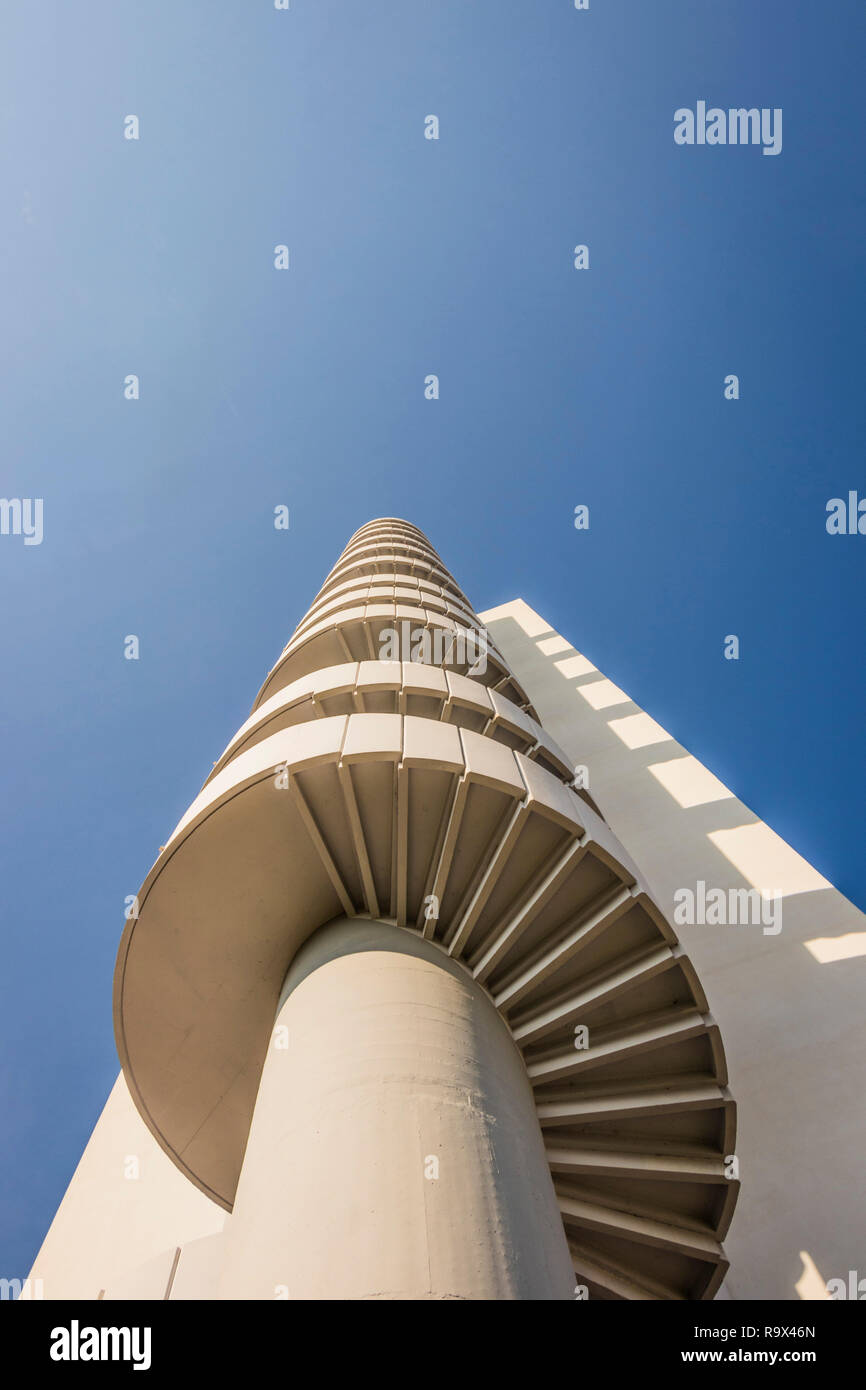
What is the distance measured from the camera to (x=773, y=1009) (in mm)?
7820

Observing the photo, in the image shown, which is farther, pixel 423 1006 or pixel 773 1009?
pixel 773 1009

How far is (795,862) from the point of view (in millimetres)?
9633

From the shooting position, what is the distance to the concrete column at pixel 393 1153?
10.1ft

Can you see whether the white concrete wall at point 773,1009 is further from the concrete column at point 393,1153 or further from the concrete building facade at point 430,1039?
the concrete column at point 393,1153

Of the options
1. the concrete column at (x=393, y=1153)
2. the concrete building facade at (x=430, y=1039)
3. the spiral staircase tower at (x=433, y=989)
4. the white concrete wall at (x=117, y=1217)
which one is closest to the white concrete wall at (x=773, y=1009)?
the concrete building facade at (x=430, y=1039)

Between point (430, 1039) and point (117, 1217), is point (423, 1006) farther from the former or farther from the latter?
point (117, 1217)

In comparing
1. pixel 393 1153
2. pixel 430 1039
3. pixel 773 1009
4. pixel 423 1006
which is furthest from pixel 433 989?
pixel 773 1009

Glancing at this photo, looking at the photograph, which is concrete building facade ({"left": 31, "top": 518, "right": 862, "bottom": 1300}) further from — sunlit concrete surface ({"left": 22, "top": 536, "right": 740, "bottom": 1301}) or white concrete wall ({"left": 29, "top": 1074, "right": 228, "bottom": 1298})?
white concrete wall ({"left": 29, "top": 1074, "right": 228, "bottom": 1298})

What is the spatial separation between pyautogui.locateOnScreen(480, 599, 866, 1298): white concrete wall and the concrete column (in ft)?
10.3

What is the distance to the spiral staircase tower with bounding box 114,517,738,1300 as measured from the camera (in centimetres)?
413

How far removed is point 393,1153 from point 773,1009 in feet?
18.8

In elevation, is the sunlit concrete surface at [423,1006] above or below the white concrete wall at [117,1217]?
above

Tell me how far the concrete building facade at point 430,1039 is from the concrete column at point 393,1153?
0.01m
